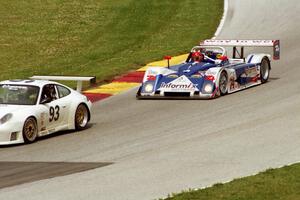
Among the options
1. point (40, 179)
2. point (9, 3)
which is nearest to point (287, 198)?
point (40, 179)

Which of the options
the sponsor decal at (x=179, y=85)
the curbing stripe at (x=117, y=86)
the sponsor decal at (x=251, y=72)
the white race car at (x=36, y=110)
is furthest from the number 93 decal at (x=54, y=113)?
the sponsor decal at (x=251, y=72)

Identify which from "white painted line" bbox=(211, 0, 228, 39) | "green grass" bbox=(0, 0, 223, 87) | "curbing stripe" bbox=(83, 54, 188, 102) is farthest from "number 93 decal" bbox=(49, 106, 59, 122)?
"white painted line" bbox=(211, 0, 228, 39)

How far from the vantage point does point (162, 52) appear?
2694 cm

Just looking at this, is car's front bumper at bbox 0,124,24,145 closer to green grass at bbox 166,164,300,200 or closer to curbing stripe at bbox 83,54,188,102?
curbing stripe at bbox 83,54,188,102

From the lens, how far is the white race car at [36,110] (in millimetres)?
14938

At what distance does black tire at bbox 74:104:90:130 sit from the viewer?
54.7 ft

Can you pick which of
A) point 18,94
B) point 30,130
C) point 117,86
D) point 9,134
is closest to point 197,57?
point 117,86

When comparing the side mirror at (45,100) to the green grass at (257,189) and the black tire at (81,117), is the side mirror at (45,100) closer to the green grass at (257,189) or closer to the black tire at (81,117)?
the black tire at (81,117)

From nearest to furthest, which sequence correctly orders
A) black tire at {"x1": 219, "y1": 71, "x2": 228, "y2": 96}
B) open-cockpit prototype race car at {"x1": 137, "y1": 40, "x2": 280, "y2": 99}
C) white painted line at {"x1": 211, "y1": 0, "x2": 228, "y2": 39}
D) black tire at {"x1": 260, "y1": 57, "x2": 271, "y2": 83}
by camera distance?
open-cockpit prototype race car at {"x1": 137, "y1": 40, "x2": 280, "y2": 99}
black tire at {"x1": 219, "y1": 71, "x2": 228, "y2": 96}
black tire at {"x1": 260, "y1": 57, "x2": 271, "y2": 83}
white painted line at {"x1": 211, "y1": 0, "x2": 228, "y2": 39}

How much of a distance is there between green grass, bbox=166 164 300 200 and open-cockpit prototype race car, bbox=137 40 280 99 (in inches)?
347

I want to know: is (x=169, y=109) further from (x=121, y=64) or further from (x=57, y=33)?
(x=57, y=33)

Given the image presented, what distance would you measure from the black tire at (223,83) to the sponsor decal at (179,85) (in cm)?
62

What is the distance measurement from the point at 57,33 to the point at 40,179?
2084 cm

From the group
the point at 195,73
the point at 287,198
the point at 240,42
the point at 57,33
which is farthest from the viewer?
the point at 57,33
